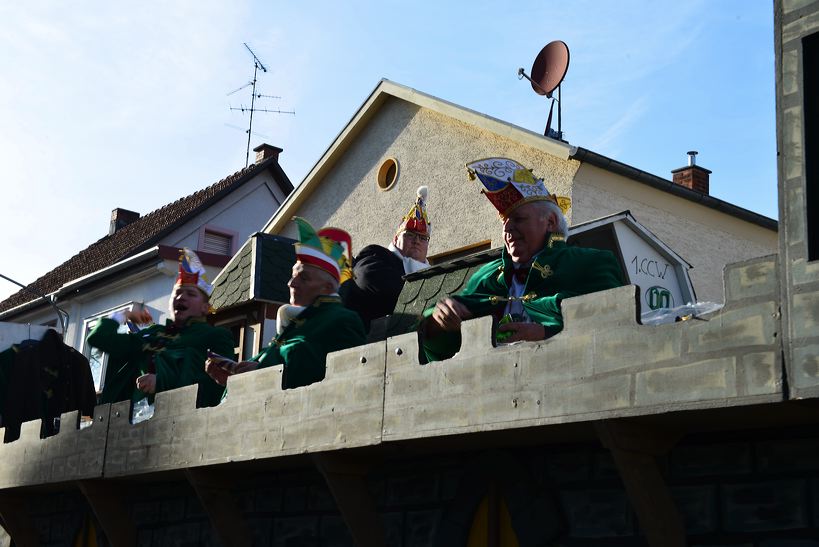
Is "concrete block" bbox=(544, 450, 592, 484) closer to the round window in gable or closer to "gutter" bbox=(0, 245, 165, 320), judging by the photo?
the round window in gable

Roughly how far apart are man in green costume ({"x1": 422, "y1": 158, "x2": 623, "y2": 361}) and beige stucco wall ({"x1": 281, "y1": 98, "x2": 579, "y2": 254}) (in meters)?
7.28

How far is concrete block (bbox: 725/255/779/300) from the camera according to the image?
4.70m

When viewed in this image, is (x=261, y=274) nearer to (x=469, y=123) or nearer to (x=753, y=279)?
(x=469, y=123)

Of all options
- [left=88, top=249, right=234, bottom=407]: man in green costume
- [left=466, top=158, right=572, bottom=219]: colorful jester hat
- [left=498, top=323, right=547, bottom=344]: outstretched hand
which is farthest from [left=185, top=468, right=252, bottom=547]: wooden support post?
[left=498, top=323, right=547, bottom=344]: outstretched hand

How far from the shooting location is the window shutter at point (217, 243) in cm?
2348

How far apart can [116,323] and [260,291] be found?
2.64m

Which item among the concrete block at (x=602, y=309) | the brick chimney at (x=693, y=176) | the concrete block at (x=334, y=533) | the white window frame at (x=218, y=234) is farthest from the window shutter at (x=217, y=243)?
the concrete block at (x=602, y=309)

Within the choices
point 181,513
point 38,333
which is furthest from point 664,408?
point 38,333

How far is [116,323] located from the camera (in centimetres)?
958

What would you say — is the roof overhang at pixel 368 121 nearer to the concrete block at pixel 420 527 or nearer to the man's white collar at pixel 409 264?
the man's white collar at pixel 409 264

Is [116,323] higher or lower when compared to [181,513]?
higher

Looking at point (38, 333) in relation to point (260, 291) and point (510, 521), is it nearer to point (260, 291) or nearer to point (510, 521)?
point (260, 291)

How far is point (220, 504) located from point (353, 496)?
1442mm

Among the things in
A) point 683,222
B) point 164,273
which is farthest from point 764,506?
point 164,273
